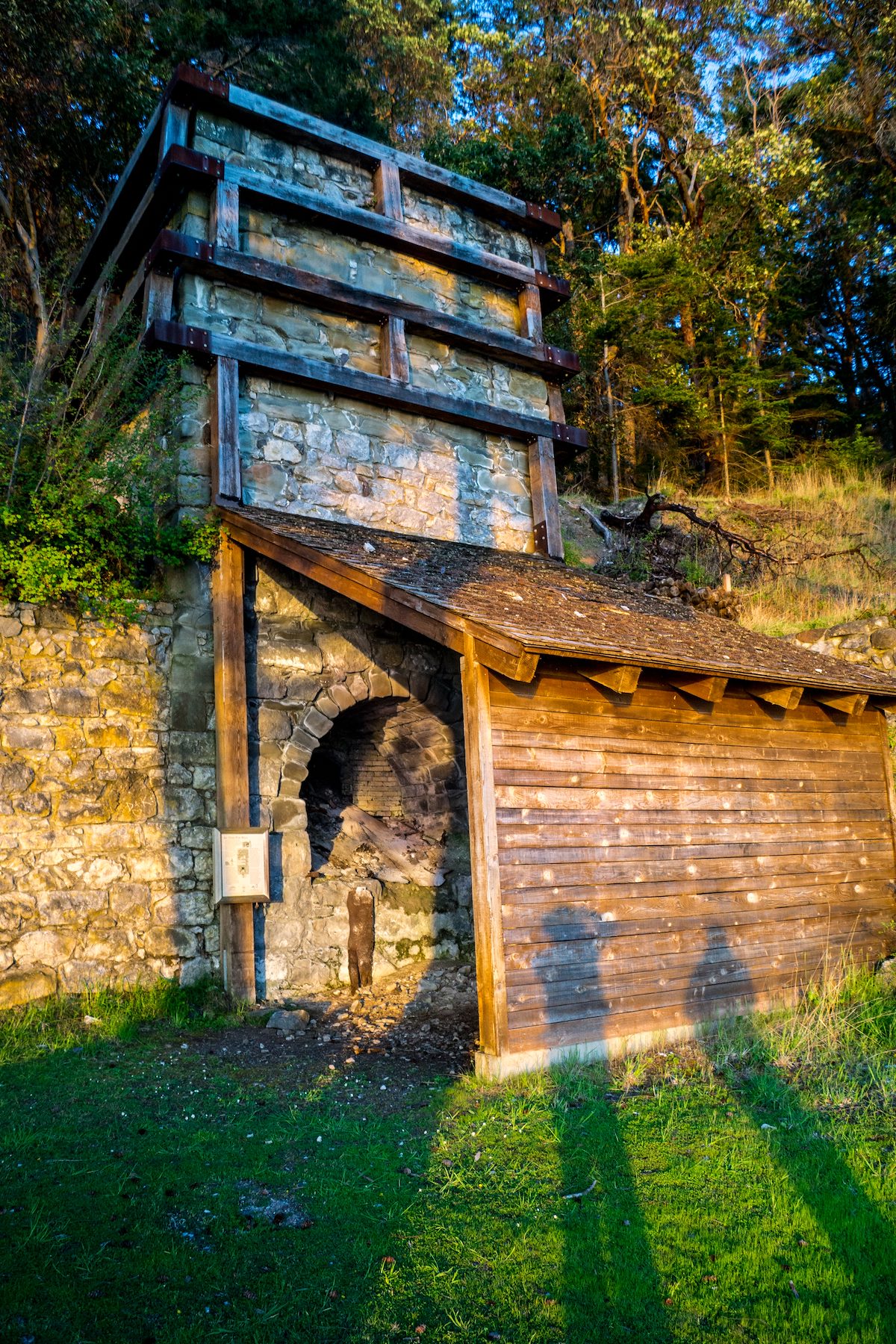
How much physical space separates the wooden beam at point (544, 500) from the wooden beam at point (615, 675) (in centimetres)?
413

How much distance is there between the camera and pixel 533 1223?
359cm

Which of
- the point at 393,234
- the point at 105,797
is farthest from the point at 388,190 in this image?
the point at 105,797

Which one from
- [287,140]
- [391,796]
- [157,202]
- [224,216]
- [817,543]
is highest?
[287,140]

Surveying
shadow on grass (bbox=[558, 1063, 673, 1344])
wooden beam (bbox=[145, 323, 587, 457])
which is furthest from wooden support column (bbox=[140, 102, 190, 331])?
shadow on grass (bbox=[558, 1063, 673, 1344])

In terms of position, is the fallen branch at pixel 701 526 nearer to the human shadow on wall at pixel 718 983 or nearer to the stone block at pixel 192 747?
the human shadow on wall at pixel 718 983

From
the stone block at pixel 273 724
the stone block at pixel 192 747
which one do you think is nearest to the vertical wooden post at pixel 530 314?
the stone block at pixel 273 724

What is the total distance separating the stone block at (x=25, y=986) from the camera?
6.38 m

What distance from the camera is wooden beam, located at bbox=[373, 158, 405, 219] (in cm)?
956

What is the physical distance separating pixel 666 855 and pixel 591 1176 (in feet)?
9.05

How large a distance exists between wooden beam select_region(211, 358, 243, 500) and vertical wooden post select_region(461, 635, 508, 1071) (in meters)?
3.25

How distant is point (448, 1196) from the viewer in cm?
385

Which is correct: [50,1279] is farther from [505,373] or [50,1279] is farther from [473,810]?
[505,373]

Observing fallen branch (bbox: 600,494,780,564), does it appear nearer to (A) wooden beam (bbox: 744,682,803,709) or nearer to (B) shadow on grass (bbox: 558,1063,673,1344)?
(A) wooden beam (bbox: 744,682,803,709)

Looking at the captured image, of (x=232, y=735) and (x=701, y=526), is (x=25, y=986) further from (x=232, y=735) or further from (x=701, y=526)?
(x=701, y=526)
